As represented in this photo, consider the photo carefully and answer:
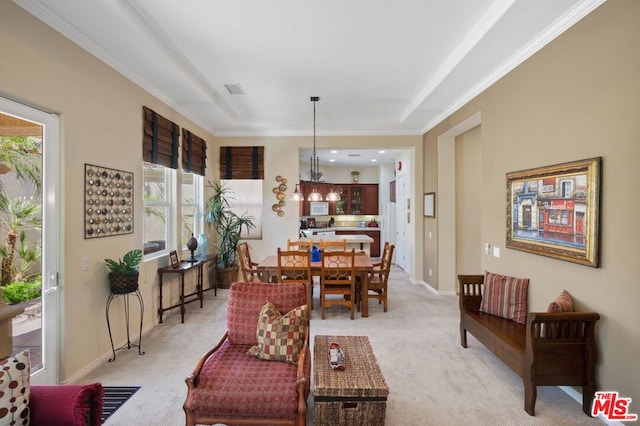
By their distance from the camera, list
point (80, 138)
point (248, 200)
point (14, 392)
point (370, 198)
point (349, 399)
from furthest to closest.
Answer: point (370, 198), point (248, 200), point (80, 138), point (349, 399), point (14, 392)

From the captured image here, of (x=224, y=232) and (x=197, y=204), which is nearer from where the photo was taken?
(x=197, y=204)

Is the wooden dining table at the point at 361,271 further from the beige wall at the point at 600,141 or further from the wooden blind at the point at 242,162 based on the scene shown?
the wooden blind at the point at 242,162

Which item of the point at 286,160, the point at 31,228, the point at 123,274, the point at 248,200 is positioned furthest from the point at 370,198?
the point at 31,228

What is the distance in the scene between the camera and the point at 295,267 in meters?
4.22

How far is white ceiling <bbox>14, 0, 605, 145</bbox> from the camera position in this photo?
2.51m

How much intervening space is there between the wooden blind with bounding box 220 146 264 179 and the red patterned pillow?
14.1ft

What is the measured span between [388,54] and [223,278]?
450cm

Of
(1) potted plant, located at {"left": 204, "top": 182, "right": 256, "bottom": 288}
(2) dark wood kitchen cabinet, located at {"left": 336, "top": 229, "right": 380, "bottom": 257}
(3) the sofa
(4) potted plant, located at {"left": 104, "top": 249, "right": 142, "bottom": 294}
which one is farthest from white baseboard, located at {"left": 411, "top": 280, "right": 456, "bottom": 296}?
(3) the sofa

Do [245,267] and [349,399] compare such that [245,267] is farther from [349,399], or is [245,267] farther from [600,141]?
[600,141]

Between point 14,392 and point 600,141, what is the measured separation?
149 inches

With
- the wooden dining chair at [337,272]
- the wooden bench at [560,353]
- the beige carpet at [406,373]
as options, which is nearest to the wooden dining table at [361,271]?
the wooden dining chair at [337,272]

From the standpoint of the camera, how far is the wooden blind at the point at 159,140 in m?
3.84

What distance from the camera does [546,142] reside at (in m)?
2.80

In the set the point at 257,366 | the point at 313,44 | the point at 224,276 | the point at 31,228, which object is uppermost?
the point at 313,44
